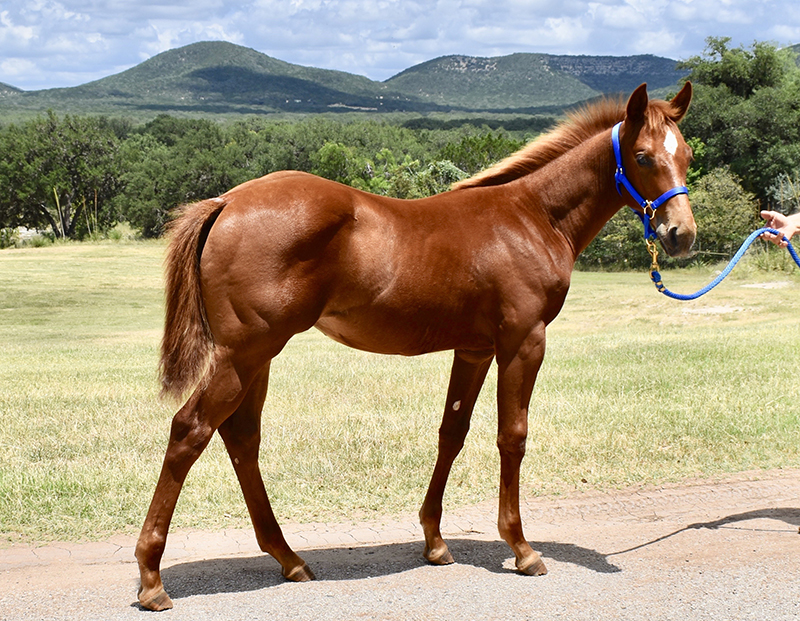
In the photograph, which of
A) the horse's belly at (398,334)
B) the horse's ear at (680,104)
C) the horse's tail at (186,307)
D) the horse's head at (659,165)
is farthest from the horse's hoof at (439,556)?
the horse's ear at (680,104)

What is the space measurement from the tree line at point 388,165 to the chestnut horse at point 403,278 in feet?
85.2

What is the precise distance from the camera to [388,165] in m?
66.8

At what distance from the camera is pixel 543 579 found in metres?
4.29

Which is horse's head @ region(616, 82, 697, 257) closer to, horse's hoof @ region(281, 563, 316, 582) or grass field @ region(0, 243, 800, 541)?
grass field @ region(0, 243, 800, 541)

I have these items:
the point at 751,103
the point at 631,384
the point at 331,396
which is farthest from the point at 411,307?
the point at 751,103

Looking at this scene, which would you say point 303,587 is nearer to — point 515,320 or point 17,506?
point 515,320

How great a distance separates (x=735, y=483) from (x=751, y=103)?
139 feet

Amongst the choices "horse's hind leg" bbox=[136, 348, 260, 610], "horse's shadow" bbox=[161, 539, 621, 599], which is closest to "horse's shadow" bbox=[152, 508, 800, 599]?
"horse's shadow" bbox=[161, 539, 621, 599]

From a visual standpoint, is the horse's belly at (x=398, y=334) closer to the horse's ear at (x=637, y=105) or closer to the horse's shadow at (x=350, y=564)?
the horse's shadow at (x=350, y=564)

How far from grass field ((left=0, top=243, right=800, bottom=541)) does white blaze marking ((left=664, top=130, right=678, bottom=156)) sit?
284cm

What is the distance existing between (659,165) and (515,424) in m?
1.65

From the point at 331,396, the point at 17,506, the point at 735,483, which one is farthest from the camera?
the point at 331,396

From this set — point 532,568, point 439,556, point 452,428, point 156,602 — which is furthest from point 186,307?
point 532,568

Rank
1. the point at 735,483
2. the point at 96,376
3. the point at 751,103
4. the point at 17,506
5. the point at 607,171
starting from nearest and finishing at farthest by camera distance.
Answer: the point at 607,171
the point at 17,506
the point at 735,483
the point at 96,376
the point at 751,103
